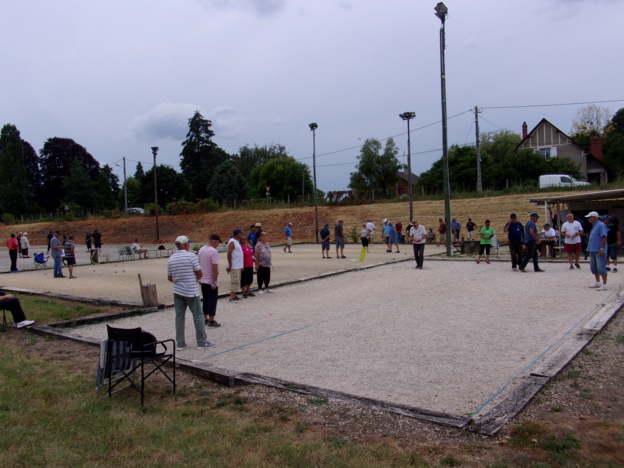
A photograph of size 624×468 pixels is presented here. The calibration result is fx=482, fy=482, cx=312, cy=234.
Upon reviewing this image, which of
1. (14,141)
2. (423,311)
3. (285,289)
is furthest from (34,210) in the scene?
(423,311)

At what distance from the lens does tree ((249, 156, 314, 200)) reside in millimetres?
77562

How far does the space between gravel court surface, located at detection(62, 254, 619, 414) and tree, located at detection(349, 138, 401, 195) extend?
53668 mm

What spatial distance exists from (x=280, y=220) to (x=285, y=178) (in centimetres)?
3145

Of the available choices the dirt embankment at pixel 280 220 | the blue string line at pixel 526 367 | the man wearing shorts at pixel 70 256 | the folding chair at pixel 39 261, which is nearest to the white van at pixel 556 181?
the dirt embankment at pixel 280 220

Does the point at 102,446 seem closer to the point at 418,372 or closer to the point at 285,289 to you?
the point at 418,372

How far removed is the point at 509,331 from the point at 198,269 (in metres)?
4.78

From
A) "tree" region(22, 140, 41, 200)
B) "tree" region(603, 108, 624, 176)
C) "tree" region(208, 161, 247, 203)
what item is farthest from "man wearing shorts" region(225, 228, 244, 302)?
"tree" region(22, 140, 41, 200)

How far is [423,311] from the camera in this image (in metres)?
9.20

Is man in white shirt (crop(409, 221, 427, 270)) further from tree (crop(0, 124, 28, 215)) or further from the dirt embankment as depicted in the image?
tree (crop(0, 124, 28, 215))

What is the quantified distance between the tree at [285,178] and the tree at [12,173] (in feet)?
120

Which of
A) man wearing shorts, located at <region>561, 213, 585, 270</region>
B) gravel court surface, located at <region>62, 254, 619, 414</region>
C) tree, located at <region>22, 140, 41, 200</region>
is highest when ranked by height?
tree, located at <region>22, 140, 41, 200</region>

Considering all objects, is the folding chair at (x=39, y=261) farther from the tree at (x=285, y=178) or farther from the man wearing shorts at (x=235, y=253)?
the tree at (x=285, y=178)

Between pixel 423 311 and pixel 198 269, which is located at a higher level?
pixel 198 269

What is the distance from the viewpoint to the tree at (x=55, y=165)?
80.8 m
